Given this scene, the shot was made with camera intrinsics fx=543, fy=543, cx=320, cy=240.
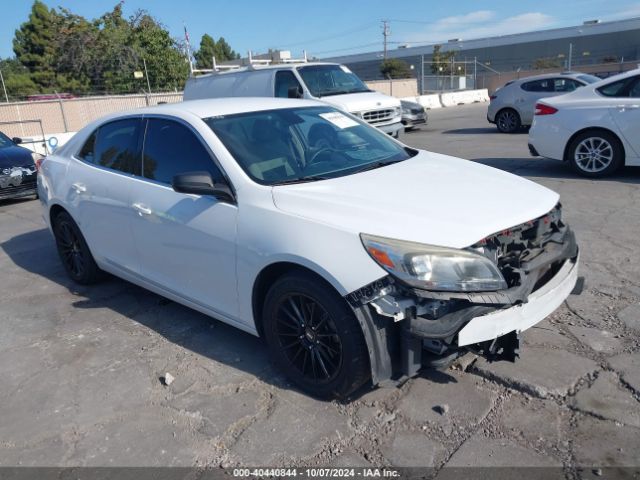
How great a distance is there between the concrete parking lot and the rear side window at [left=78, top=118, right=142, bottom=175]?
4.09 feet

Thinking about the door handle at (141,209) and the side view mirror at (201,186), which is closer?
the side view mirror at (201,186)

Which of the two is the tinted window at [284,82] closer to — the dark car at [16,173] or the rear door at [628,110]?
the dark car at [16,173]

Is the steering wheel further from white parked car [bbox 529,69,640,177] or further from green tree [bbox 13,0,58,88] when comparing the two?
green tree [bbox 13,0,58,88]

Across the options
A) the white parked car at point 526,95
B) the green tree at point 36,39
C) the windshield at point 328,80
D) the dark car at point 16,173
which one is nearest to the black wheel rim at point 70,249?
the dark car at point 16,173

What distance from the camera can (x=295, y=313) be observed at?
10.2 ft

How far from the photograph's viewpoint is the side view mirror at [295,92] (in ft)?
38.4

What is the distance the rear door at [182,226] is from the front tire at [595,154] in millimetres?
6461

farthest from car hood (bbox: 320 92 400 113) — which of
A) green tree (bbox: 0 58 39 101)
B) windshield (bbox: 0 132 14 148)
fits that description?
green tree (bbox: 0 58 39 101)

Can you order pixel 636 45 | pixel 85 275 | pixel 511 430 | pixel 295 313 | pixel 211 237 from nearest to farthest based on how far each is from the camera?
pixel 511 430 → pixel 295 313 → pixel 211 237 → pixel 85 275 → pixel 636 45

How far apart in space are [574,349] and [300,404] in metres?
1.80

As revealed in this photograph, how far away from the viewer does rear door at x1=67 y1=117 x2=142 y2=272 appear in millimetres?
4246

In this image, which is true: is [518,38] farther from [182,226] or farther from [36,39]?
[182,226]

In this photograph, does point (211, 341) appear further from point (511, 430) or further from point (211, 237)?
point (511, 430)

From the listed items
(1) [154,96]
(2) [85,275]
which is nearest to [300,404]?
(2) [85,275]
